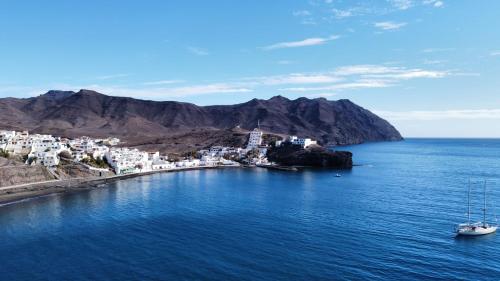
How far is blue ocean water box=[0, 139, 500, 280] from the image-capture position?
38312mm

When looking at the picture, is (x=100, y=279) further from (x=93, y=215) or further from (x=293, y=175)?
(x=293, y=175)

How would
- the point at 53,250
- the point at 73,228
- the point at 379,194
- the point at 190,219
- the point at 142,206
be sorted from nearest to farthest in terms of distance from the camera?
the point at 53,250
the point at 73,228
the point at 190,219
the point at 142,206
the point at 379,194

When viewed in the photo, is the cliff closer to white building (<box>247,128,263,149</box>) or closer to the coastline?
white building (<box>247,128,263,149</box>)

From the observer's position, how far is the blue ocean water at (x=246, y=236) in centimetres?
3831

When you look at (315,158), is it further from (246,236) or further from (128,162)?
(246,236)

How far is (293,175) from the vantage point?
117m

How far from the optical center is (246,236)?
49.5 meters

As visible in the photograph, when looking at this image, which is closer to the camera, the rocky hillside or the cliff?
the rocky hillside

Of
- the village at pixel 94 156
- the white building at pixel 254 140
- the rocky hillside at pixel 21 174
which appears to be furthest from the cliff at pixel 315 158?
the rocky hillside at pixel 21 174

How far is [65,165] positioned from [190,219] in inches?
2139

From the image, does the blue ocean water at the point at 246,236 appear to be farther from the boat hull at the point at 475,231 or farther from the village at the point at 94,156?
the village at the point at 94,156

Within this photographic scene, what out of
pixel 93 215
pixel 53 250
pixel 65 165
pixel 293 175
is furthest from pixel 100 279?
pixel 293 175

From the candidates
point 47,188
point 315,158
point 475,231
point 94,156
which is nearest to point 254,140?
point 315,158

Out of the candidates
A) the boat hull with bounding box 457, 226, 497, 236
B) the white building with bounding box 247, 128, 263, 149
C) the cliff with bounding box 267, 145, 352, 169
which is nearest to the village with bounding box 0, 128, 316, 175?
the cliff with bounding box 267, 145, 352, 169
